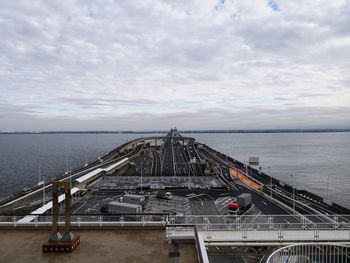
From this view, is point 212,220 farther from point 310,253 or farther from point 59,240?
point 59,240

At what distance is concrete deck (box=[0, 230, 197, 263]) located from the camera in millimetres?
9367

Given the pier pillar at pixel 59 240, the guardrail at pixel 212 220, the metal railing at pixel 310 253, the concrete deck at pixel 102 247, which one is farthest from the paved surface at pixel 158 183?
the pier pillar at pixel 59 240

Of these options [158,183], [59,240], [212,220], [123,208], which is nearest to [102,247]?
[59,240]

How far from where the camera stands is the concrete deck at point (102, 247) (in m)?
9.37

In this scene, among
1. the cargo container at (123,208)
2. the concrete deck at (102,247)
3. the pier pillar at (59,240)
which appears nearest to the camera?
the concrete deck at (102,247)

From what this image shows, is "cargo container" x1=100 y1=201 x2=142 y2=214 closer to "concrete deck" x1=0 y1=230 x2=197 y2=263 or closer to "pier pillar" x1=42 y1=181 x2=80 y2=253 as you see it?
"concrete deck" x1=0 y1=230 x2=197 y2=263

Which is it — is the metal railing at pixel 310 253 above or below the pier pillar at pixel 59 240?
below

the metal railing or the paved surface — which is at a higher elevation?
the metal railing

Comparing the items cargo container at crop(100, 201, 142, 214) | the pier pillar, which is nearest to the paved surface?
cargo container at crop(100, 201, 142, 214)

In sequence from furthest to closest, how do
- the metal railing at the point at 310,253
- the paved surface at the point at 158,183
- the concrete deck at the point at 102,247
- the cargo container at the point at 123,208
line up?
the paved surface at the point at 158,183 < the cargo container at the point at 123,208 < the metal railing at the point at 310,253 < the concrete deck at the point at 102,247

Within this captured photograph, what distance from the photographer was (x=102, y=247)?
33.6 ft

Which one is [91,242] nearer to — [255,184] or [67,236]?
[67,236]

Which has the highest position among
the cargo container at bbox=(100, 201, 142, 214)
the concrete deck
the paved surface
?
the concrete deck

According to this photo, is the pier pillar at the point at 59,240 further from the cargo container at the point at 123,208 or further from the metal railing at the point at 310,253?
the cargo container at the point at 123,208
